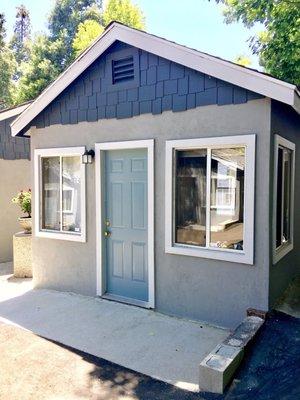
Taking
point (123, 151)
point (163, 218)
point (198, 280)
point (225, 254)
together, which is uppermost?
point (123, 151)

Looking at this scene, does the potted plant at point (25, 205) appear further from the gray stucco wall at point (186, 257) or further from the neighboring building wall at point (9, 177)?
the gray stucco wall at point (186, 257)

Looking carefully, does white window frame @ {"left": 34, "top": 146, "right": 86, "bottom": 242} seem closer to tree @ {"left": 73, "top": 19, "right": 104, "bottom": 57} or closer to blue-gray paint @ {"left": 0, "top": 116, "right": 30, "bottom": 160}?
blue-gray paint @ {"left": 0, "top": 116, "right": 30, "bottom": 160}

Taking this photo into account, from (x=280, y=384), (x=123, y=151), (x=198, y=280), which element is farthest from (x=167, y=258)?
(x=280, y=384)

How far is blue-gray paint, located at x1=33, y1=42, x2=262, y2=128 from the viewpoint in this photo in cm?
538

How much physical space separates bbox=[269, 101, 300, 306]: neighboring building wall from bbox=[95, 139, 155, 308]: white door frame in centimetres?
194

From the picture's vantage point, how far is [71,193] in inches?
281

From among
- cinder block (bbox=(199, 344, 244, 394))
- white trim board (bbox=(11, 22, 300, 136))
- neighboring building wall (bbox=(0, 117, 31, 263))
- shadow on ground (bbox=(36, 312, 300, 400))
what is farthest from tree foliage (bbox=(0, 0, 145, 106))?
cinder block (bbox=(199, 344, 244, 394))

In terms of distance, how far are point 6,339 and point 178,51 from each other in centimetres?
497

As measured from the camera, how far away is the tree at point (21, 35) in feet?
139

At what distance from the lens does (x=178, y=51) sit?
5.46m

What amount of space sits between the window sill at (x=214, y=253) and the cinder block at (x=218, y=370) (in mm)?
1469

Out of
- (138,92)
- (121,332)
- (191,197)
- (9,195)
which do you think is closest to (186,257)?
(191,197)

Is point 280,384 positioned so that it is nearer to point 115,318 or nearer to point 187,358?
point 187,358

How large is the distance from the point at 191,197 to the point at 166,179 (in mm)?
500
